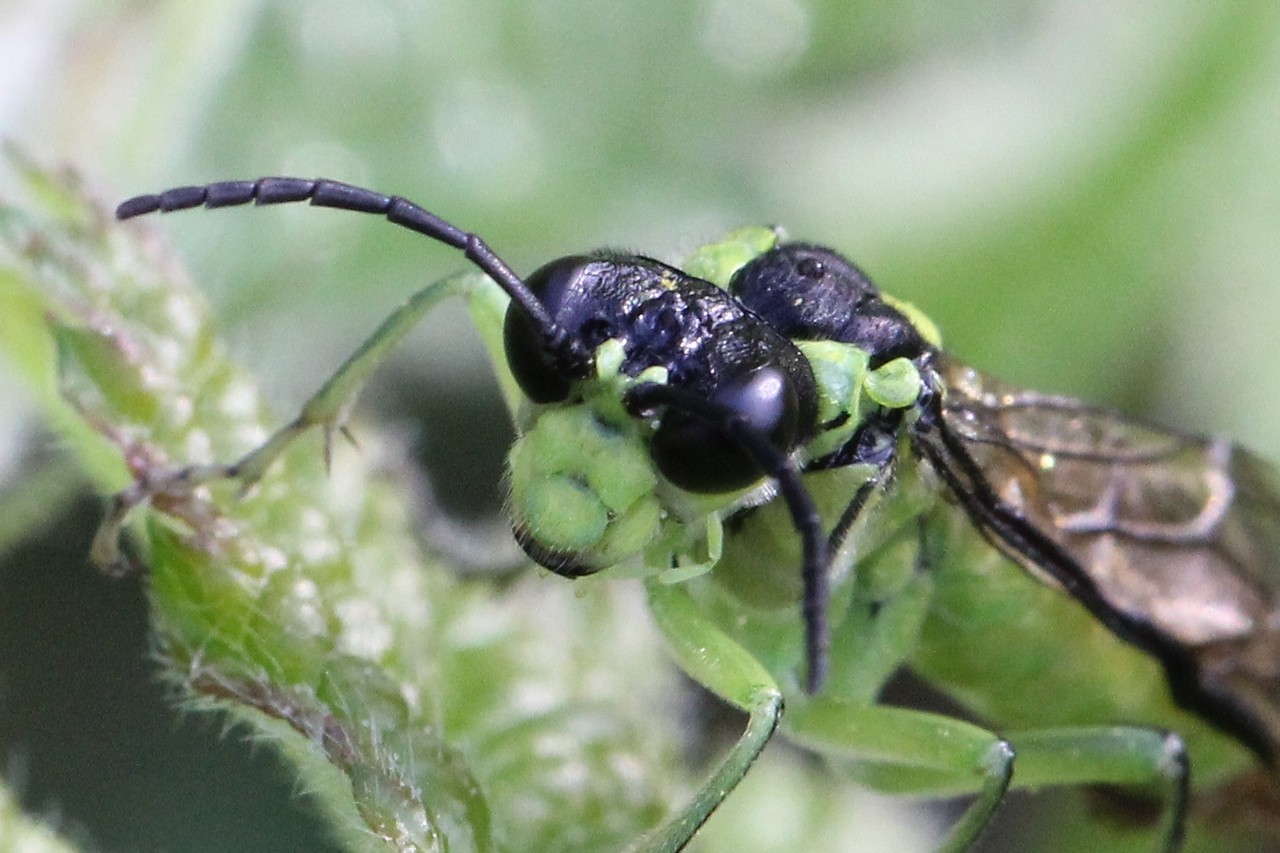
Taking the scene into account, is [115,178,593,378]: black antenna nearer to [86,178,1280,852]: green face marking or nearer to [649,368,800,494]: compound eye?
[86,178,1280,852]: green face marking

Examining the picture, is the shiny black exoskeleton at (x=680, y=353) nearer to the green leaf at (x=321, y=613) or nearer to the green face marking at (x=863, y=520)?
the green face marking at (x=863, y=520)

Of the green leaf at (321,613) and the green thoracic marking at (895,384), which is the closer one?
the green leaf at (321,613)

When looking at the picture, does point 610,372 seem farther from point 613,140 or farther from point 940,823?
point 613,140

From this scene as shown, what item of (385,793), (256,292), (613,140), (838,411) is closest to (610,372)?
(838,411)

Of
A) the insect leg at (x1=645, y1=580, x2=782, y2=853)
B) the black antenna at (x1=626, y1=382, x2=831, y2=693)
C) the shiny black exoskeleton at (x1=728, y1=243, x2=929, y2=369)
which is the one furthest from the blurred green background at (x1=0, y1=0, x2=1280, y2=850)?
the black antenna at (x1=626, y1=382, x2=831, y2=693)

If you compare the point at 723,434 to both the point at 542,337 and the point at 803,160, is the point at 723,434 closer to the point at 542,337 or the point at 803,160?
the point at 542,337

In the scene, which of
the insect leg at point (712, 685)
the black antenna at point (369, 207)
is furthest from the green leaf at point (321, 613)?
the black antenna at point (369, 207)
